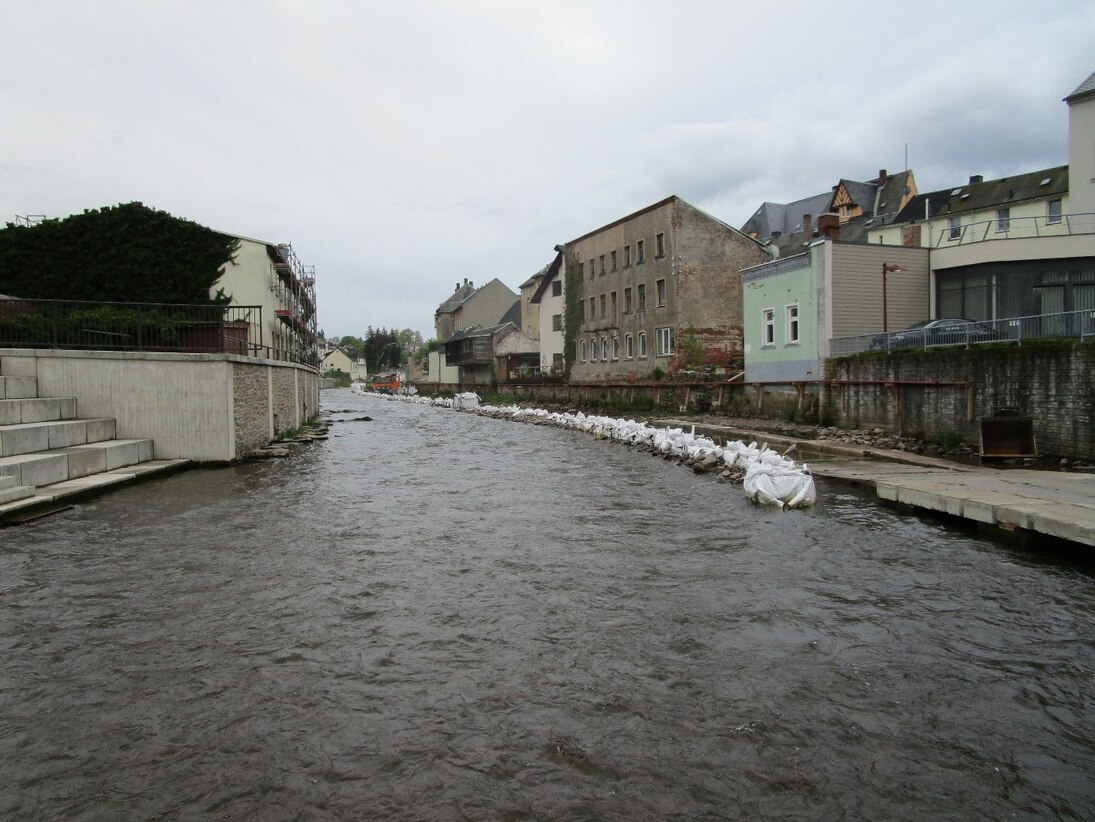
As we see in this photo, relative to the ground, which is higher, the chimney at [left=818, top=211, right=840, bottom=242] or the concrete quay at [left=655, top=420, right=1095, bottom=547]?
the chimney at [left=818, top=211, right=840, bottom=242]

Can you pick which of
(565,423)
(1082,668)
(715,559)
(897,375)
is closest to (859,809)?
(1082,668)

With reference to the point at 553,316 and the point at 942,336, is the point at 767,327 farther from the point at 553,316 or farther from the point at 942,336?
the point at 553,316

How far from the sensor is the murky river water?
3.76 m

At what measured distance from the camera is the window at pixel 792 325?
26.9 metres

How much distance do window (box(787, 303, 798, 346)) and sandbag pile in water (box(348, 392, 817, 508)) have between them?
287 inches

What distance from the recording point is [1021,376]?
15883 millimetres

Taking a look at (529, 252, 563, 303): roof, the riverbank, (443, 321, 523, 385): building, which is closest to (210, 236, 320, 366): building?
the riverbank

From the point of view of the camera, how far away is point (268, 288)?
33.7m

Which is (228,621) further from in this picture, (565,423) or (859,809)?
(565,423)

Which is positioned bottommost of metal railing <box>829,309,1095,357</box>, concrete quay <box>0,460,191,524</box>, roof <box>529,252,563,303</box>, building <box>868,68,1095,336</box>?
concrete quay <box>0,460,191,524</box>

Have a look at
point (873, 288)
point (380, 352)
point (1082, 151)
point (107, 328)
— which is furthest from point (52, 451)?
point (380, 352)

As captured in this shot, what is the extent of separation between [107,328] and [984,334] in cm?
2099

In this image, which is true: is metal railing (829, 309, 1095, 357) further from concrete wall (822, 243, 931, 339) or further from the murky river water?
the murky river water

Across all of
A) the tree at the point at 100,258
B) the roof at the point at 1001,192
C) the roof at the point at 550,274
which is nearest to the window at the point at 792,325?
the tree at the point at 100,258
